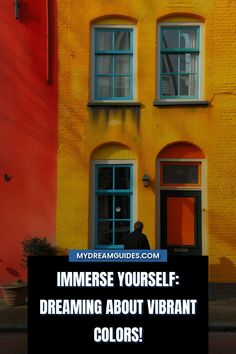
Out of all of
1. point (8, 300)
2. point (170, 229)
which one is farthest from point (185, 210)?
point (8, 300)

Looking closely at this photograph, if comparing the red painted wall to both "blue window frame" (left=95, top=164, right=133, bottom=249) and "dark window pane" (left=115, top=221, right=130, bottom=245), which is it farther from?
"dark window pane" (left=115, top=221, right=130, bottom=245)

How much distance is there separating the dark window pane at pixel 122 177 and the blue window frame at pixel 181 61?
6.16 ft

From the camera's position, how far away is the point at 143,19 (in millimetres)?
A: 12289

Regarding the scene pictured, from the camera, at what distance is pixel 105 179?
12375 mm

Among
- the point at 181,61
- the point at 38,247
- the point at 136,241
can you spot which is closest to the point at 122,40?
the point at 181,61

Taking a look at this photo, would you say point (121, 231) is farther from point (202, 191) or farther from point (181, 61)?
point (181, 61)

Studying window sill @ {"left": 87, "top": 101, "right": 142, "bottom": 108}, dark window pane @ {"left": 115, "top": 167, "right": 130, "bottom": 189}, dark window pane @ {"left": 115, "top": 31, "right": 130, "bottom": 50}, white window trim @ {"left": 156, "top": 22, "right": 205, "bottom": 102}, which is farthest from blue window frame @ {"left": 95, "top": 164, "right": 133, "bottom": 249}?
dark window pane @ {"left": 115, "top": 31, "right": 130, "bottom": 50}

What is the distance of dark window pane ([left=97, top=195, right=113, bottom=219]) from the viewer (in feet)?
40.5

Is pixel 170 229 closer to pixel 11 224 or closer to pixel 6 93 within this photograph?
pixel 11 224

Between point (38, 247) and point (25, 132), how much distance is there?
261cm

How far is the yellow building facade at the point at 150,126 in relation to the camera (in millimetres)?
12133

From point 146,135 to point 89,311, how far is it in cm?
878

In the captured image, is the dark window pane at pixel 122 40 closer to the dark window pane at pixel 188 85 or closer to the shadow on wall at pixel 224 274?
the dark window pane at pixel 188 85

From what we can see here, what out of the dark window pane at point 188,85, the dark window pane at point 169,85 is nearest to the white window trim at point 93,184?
the dark window pane at point 169,85
